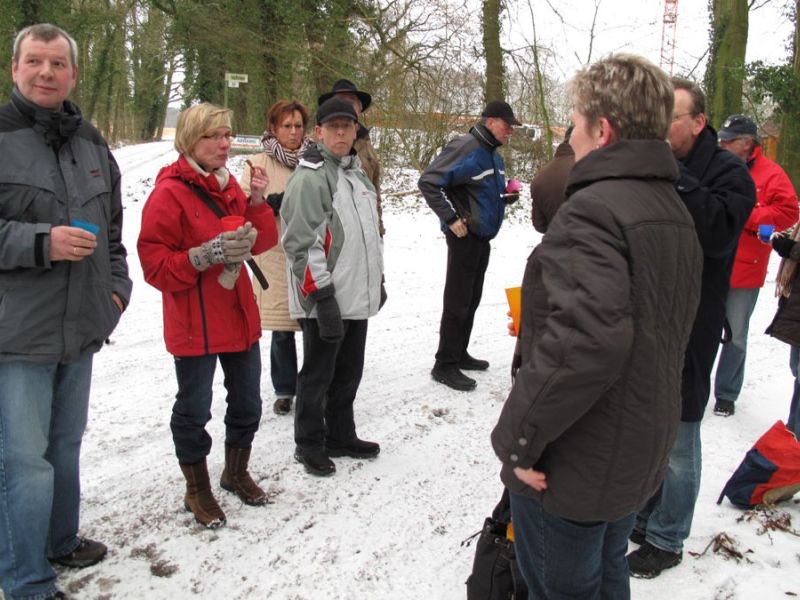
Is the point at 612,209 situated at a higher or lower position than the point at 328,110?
lower

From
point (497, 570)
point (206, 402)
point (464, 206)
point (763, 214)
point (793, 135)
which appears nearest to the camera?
point (497, 570)

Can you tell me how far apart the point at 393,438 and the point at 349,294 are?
1.13m

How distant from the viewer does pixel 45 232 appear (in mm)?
2324

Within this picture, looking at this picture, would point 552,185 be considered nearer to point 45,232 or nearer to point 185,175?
point 185,175

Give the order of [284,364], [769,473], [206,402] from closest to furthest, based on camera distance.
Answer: [206,402], [769,473], [284,364]

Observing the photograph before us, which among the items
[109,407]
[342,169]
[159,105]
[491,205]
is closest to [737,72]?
[491,205]

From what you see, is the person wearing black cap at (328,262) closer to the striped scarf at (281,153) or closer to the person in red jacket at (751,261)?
the striped scarf at (281,153)

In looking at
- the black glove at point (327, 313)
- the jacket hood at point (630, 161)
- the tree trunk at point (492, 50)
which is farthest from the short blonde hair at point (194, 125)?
the tree trunk at point (492, 50)

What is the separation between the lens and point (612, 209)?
167cm

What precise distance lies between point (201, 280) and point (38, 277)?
0.70 m

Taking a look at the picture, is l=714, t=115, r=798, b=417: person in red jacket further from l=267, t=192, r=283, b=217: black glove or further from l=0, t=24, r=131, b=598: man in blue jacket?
l=0, t=24, r=131, b=598: man in blue jacket

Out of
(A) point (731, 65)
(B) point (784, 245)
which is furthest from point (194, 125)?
(A) point (731, 65)

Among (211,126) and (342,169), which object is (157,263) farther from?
(342,169)

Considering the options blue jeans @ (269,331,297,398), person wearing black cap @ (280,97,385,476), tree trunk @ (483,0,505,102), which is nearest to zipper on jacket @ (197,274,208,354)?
person wearing black cap @ (280,97,385,476)
